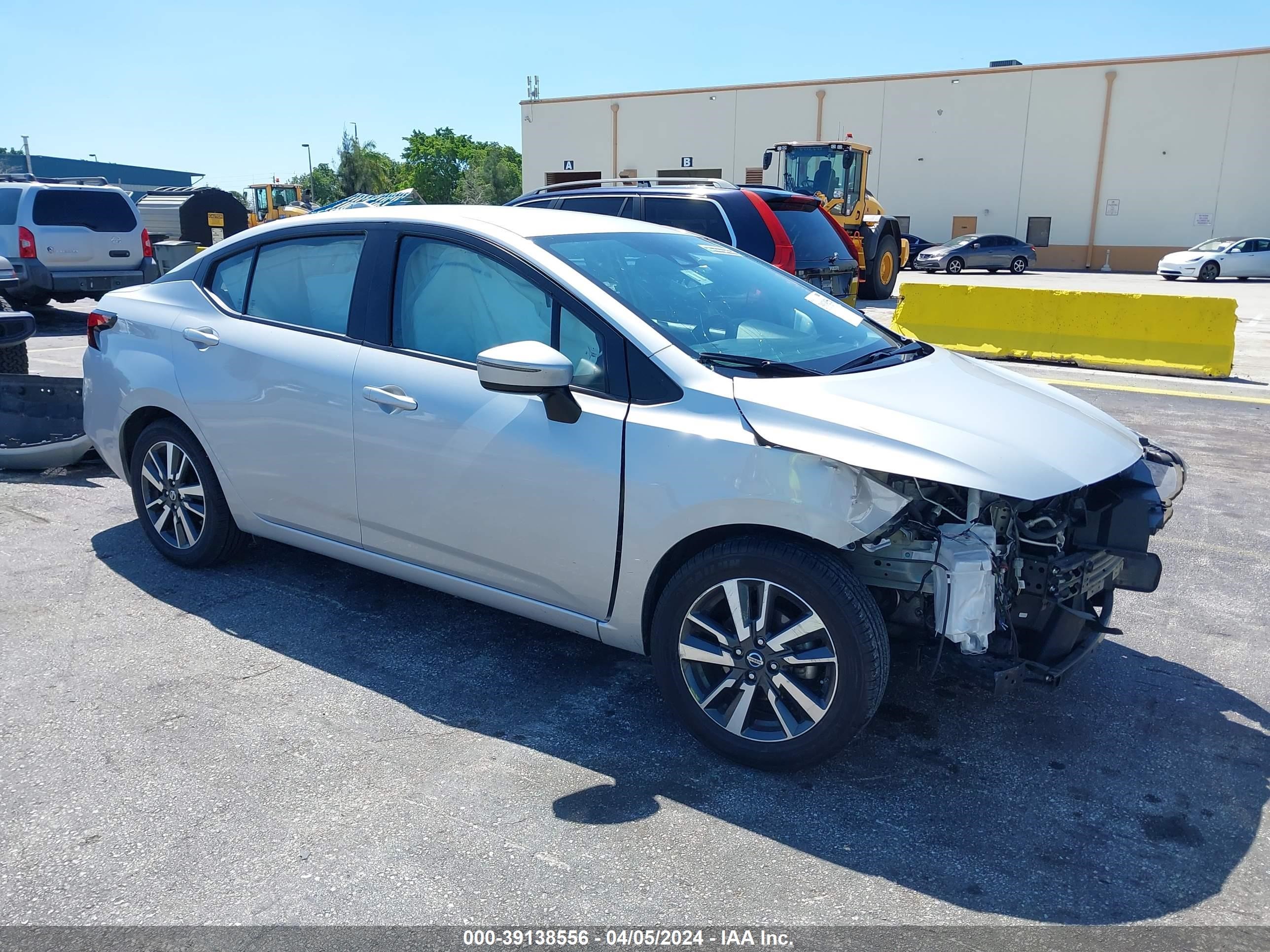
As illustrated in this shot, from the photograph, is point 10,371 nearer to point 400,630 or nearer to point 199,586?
point 199,586

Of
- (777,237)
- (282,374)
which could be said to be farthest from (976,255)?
(282,374)

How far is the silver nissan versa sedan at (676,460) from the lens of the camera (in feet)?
9.76

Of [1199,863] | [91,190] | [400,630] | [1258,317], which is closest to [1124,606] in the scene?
[1199,863]

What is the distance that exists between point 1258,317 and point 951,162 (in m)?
26.9

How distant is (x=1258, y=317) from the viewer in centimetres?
1784

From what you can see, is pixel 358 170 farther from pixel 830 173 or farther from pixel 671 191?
pixel 671 191

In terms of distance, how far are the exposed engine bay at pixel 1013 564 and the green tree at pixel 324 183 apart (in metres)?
80.2

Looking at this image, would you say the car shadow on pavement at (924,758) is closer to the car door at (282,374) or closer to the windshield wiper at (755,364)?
the car door at (282,374)

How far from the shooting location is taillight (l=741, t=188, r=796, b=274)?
9859mm

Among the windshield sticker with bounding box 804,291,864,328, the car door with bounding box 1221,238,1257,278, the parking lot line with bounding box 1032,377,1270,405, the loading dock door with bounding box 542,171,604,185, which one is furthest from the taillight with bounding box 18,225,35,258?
→ the loading dock door with bounding box 542,171,604,185

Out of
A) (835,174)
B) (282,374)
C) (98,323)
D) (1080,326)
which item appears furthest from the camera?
(835,174)

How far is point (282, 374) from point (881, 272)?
54.7 ft

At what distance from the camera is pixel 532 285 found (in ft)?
11.6

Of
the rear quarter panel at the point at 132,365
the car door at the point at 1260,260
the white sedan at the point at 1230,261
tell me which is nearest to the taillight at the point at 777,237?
the rear quarter panel at the point at 132,365
